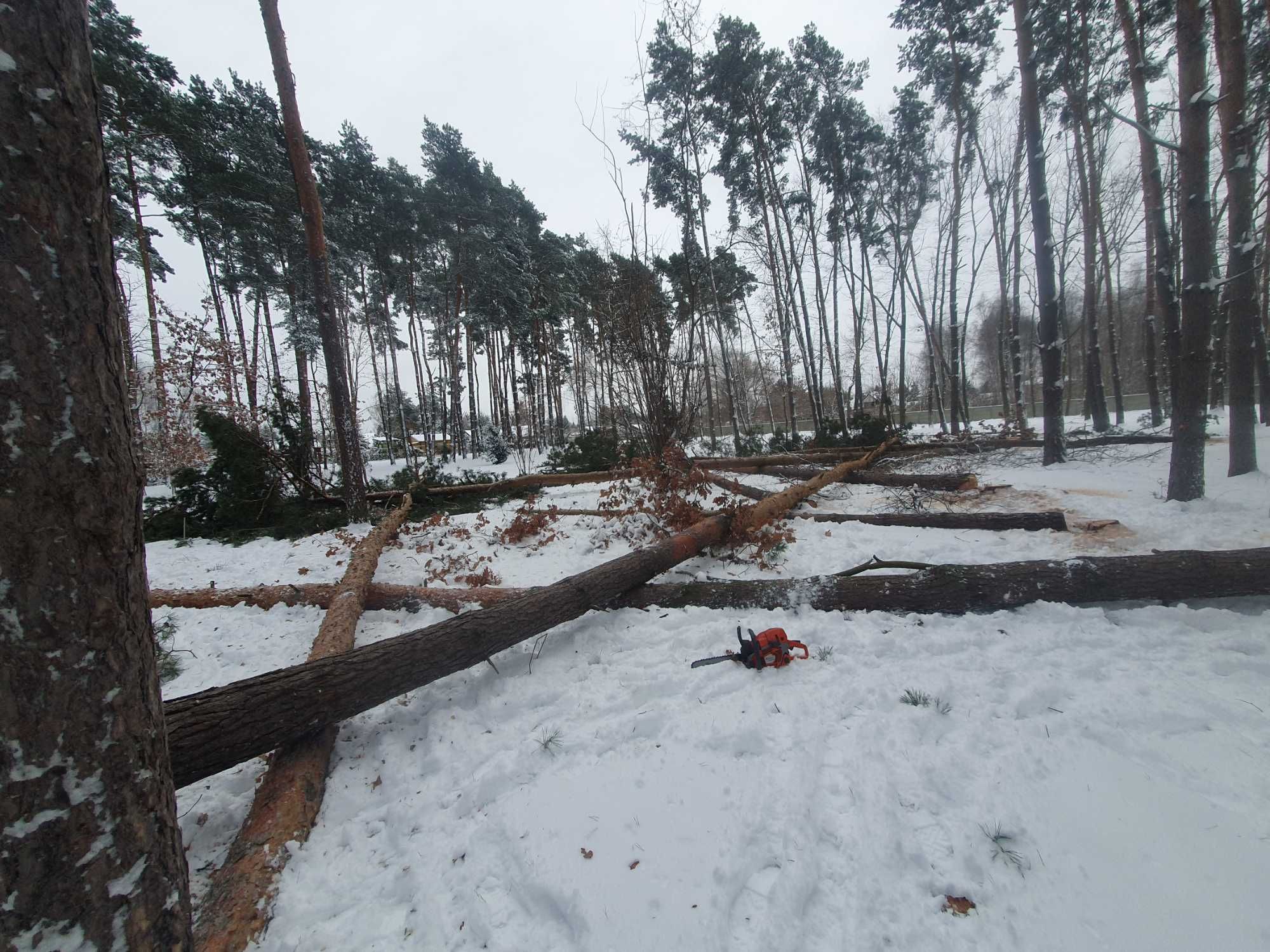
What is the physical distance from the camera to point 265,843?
6.40ft

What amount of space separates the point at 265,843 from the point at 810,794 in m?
2.30

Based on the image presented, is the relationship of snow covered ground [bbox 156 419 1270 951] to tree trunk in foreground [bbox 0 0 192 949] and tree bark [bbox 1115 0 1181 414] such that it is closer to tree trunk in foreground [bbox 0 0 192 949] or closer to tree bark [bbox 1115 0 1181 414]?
tree trunk in foreground [bbox 0 0 192 949]

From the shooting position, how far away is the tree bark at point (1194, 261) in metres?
5.28

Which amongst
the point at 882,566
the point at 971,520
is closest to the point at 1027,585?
the point at 882,566

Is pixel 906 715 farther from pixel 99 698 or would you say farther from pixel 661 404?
pixel 661 404

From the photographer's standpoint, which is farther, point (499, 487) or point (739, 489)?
point (499, 487)

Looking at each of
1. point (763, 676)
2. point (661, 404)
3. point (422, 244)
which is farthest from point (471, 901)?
point (422, 244)

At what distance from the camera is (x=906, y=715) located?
2357 millimetres

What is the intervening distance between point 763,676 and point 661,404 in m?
4.82

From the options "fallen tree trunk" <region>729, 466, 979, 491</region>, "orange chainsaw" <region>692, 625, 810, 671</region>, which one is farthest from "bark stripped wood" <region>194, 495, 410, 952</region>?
"fallen tree trunk" <region>729, 466, 979, 491</region>

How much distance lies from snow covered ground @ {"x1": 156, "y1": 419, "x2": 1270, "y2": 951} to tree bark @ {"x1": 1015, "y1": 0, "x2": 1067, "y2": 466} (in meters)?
7.26

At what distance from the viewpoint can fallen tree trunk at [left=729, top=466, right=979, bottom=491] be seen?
745cm

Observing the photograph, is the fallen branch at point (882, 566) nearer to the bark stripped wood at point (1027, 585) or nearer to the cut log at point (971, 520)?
the bark stripped wood at point (1027, 585)

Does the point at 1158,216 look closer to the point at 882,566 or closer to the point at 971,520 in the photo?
the point at 971,520
